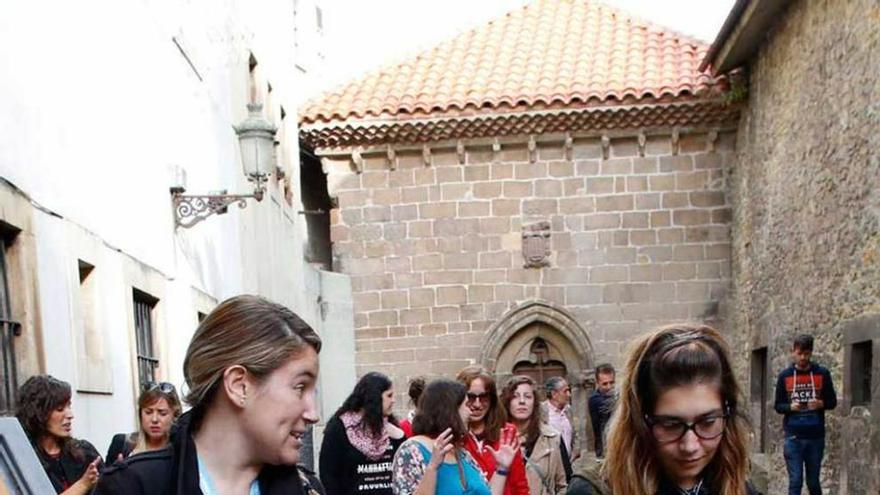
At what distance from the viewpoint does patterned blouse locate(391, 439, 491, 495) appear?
488cm

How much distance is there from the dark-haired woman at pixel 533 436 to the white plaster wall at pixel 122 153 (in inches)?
101

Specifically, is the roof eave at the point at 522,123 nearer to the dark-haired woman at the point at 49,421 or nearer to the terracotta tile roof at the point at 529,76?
the terracotta tile roof at the point at 529,76

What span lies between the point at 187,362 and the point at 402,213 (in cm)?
1448

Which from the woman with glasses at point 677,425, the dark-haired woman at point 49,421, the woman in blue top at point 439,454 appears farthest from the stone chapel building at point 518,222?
the woman with glasses at point 677,425

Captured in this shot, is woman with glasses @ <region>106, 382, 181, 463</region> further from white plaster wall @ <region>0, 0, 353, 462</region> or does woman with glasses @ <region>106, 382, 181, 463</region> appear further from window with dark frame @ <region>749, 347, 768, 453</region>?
window with dark frame @ <region>749, 347, 768, 453</region>

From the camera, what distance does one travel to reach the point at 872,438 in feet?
30.0

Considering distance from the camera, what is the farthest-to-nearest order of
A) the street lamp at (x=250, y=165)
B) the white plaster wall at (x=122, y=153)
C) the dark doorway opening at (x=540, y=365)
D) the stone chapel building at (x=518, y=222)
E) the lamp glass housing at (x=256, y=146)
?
the dark doorway opening at (x=540, y=365) → the stone chapel building at (x=518, y=222) → the lamp glass housing at (x=256, y=146) → the street lamp at (x=250, y=165) → the white plaster wall at (x=122, y=153)

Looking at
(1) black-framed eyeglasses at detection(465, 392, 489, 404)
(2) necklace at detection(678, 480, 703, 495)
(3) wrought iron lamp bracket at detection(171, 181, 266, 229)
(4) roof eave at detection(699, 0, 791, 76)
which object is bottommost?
(1) black-framed eyeglasses at detection(465, 392, 489, 404)

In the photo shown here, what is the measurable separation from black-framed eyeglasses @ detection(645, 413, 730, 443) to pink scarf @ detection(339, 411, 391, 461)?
3.73m

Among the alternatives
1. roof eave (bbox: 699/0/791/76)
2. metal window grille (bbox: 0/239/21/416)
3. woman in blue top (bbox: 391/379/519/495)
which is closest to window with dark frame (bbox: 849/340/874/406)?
roof eave (bbox: 699/0/791/76)

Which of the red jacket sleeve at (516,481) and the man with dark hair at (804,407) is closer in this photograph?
the red jacket sleeve at (516,481)

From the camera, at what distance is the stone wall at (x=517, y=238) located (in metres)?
16.4

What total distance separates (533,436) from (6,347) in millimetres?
3234

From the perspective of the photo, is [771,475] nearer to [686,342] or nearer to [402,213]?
[402,213]
